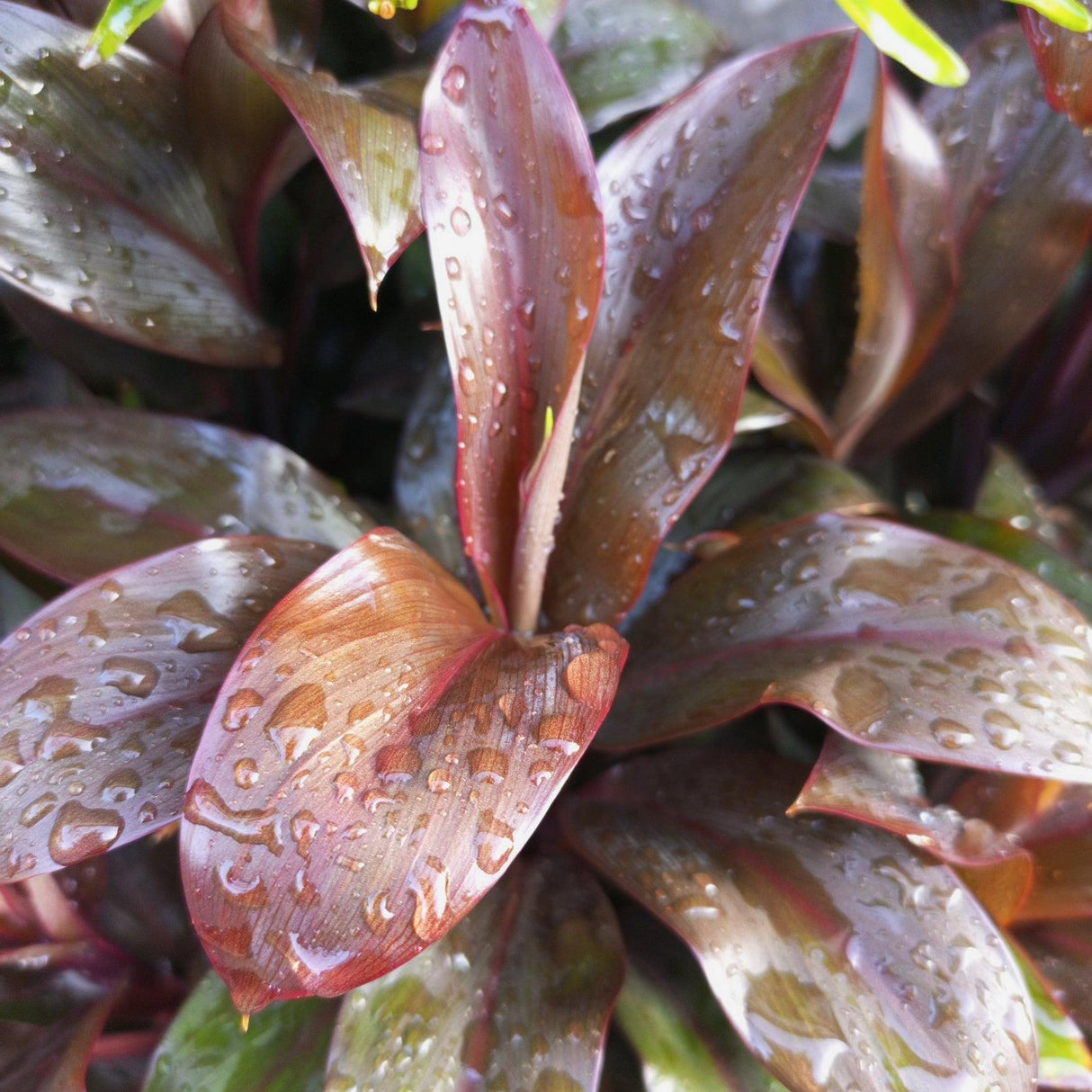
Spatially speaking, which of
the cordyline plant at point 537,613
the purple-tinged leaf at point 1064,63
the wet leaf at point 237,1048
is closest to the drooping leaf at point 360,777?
the cordyline plant at point 537,613

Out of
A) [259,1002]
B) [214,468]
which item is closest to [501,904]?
[259,1002]

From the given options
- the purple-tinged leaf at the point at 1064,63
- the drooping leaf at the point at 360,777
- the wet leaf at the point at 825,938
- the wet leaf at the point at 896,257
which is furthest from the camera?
the wet leaf at the point at 896,257

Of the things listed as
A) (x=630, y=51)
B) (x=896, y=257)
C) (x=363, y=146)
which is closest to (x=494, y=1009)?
(x=363, y=146)

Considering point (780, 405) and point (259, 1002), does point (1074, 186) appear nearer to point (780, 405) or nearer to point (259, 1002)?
point (780, 405)

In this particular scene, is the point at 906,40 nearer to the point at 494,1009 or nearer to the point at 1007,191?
the point at 1007,191

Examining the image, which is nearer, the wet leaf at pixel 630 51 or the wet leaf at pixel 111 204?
the wet leaf at pixel 111 204

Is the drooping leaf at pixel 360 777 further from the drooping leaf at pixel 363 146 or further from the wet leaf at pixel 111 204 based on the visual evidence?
the wet leaf at pixel 111 204
